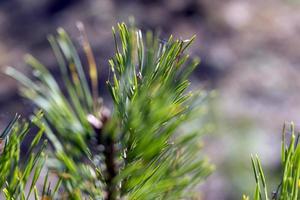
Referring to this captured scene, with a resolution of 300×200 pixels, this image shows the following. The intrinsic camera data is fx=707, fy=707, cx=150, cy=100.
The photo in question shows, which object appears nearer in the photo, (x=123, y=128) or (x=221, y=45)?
(x=123, y=128)

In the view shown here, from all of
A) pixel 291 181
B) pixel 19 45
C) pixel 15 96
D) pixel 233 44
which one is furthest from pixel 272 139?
pixel 291 181

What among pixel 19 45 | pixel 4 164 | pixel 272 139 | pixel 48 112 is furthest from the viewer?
pixel 19 45

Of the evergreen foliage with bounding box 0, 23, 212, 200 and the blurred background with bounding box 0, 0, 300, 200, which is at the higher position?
the blurred background with bounding box 0, 0, 300, 200

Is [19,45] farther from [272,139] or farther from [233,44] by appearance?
[272,139]

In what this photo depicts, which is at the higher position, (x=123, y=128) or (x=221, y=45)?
(x=221, y=45)

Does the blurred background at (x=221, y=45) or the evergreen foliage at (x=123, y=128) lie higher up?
the blurred background at (x=221, y=45)

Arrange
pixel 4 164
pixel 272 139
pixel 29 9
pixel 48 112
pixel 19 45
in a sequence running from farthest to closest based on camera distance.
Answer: pixel 29 9 < pixel 19 45 < pixel 272 139 < pixel 4 164 < pixel 48 112

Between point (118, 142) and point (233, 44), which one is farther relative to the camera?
point (233, 44)

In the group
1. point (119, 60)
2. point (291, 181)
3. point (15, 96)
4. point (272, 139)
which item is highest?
point (15, 96)
